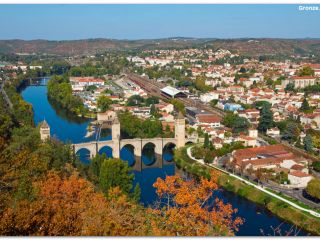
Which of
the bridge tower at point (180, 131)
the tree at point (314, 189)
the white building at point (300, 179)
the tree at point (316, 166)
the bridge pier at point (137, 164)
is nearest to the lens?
the tree at point (314, 189)

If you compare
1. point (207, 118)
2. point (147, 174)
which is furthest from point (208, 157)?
point (207, 118)

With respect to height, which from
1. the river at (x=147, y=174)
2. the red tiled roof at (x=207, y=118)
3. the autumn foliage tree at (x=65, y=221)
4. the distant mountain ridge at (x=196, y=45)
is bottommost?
the river at (x=147, y=174)

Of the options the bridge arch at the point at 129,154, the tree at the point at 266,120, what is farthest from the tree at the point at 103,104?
the tree at the point at 266,120

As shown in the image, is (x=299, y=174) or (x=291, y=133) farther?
(x=291, y=133)

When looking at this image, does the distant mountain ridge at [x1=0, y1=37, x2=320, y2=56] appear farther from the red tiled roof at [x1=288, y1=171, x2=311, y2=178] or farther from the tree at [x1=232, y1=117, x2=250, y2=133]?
the red tiled roof at [x1=288, y1=171, x2=311, y2=178]

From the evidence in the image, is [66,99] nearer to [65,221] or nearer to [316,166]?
[316,166]

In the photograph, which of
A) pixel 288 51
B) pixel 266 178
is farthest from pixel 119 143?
pixel 288 51

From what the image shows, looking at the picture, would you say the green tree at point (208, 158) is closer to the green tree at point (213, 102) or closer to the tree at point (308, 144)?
the tree at point (308, 144)

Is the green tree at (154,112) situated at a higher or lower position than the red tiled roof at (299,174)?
lower

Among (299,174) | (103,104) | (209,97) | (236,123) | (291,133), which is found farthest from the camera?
(209,97)
